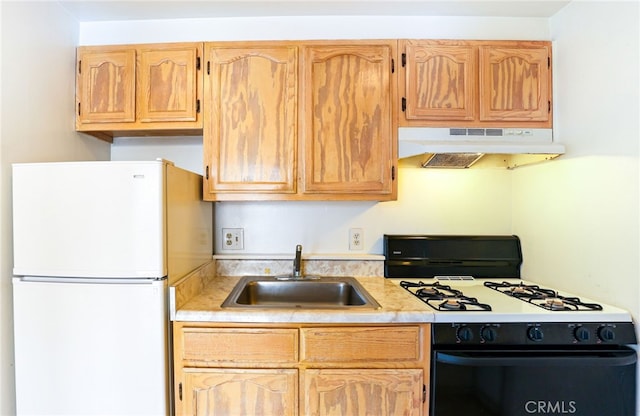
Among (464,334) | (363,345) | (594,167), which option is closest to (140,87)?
(363,345)

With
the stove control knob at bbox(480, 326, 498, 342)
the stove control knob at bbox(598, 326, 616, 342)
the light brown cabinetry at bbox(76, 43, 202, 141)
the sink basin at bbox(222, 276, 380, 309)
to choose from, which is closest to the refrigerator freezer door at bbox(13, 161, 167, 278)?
the light brown cabinetry at bbox(76, 43, 202, 141)

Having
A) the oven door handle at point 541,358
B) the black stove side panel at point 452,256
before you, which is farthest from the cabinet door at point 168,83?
the oven door handle at point 541,358

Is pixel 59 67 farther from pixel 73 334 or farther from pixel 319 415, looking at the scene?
pixel 319 415

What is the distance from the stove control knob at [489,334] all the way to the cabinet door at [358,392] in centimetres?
29

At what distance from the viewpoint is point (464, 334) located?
1.25 m

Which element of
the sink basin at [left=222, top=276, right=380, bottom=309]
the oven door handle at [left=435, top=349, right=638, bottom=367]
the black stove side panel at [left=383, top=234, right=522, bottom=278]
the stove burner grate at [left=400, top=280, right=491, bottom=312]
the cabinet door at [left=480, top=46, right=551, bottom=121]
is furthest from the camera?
the black stove side panel at [left=383, top=234, right=522, bottom=278]

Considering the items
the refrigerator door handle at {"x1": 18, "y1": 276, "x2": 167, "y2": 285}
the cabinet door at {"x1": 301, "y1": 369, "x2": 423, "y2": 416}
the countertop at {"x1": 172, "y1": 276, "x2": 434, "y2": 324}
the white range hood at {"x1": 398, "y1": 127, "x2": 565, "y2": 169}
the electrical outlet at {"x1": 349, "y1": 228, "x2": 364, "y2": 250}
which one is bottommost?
the cabinet door at {"x1": 301, "y1": 369, "x2": 423, "y2": 416}

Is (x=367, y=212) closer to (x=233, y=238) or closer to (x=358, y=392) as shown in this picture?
(x=233, y=238)

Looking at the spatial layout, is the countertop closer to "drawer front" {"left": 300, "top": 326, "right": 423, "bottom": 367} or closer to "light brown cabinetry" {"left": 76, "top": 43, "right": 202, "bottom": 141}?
"drawer front" {"left": 300, "top": 326, "right": 423, "bottom": 367}

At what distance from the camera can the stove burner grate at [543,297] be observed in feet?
4.28

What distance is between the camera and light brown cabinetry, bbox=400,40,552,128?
1.64 meters

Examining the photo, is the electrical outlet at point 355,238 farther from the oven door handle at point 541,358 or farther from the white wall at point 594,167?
the white wall at point 594,167

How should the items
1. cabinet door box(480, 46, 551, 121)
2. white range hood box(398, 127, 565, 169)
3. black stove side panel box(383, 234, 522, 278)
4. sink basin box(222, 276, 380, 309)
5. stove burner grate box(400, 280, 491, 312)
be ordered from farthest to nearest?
black stove side panel box(383, 234, 522, 278) < sink basin box(222, 276, 380, 309) < cabinet door box(480, 46, 551, 121) < white range hood box(398, 127, 565, 169) < stove burner grate box(400, 280, 491, 312)

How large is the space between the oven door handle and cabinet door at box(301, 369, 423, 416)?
17 centimetres
